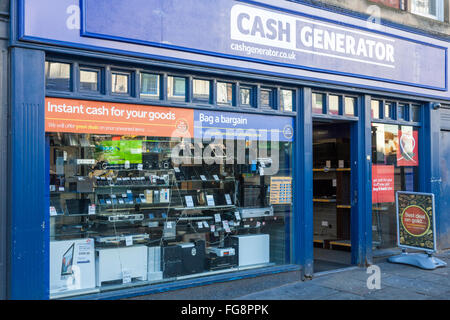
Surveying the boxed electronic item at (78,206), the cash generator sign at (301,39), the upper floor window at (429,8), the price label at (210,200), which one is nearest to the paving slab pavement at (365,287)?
the price label at (210,200)

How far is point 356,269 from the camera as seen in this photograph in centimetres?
917

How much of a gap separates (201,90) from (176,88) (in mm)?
439

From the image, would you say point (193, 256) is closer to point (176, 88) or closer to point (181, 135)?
point (181, 135)

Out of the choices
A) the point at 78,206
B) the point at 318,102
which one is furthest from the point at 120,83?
the point at 318,102

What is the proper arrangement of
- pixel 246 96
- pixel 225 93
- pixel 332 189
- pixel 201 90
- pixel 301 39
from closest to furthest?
pixel 201 90 → pixel 225 93 → pixel 246 96 → pixel 301 39 → pixel 332 189

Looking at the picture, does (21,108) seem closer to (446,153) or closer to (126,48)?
(126,48)

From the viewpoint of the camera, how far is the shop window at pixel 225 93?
24.6 ft

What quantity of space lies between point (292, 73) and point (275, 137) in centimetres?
111

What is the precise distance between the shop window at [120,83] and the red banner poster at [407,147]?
254 inches

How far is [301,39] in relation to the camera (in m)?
8.27

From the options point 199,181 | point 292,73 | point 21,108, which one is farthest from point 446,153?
point 21,108

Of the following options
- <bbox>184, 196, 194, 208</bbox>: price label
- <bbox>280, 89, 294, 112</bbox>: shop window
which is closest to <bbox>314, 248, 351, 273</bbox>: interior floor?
<bbox>184, 196, 194, 208</bbox>: price label

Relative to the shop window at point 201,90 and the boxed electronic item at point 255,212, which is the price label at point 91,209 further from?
the boxed electronic item at point 255,212

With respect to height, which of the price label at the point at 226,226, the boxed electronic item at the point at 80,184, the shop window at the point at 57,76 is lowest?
the price label at the point at 226,226
